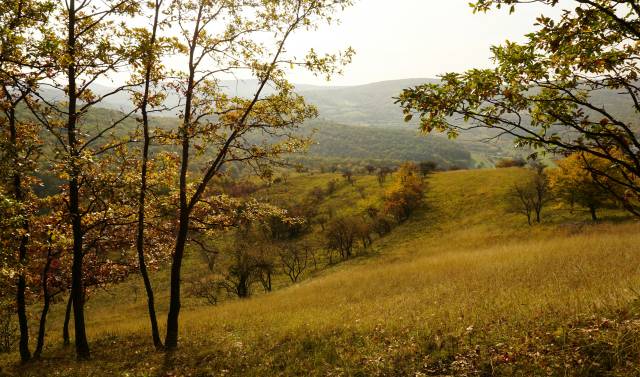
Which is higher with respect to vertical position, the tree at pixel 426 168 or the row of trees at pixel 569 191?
the tree at pixel 426 168

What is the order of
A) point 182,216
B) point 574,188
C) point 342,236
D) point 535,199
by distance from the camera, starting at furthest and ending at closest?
point 342,236, point 535,199, point 574,188, point 182,216

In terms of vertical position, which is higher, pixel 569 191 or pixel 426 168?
pixel 426 168

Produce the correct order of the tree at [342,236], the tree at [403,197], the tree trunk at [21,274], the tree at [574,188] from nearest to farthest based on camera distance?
the tree trunk at [21,274]
the tree at [574,188]
the tree at [342,236]
the tree at [403,197]

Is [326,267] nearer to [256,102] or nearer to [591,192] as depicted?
[591,192]

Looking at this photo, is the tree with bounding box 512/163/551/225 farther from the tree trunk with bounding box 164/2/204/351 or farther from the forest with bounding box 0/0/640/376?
the tree trunk with bounding box 164/2/204/351

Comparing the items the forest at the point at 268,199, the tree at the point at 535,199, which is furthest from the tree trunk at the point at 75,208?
the tree at the point at 535,199

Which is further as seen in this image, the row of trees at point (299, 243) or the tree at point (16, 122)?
the row of trees at point (299, 243)

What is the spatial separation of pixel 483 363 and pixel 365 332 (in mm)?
4046

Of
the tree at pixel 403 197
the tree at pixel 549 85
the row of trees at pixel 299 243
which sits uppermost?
the tree at pixel 549 85

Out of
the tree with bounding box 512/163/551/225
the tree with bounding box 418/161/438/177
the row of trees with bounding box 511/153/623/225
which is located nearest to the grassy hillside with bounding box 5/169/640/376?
the row of trees with bounding box 511/153/623/225

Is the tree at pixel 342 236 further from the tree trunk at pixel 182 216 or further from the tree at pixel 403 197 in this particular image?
the tree trunk at pixel 182 216

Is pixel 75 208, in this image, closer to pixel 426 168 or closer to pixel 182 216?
pixel 182 216

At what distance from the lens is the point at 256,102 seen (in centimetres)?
1448

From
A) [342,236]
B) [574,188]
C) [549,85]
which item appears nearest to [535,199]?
[574,188]
